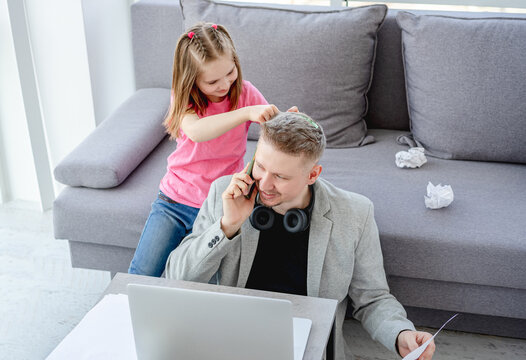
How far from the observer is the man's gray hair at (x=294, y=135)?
157 centimetres

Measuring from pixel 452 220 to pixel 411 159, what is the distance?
38 centimetres

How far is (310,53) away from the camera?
2.48 m

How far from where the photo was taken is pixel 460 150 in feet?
8.11

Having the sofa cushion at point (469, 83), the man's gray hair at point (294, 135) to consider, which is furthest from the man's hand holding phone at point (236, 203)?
the sofa cushion at point (469, 83)

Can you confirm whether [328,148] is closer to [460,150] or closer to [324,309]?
[460,150]

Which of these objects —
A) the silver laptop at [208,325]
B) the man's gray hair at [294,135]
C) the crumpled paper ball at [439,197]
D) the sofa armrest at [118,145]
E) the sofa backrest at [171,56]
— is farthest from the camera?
the sofa backrest at [171,56]

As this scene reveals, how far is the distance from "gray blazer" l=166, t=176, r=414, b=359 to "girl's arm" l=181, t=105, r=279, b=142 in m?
0.20

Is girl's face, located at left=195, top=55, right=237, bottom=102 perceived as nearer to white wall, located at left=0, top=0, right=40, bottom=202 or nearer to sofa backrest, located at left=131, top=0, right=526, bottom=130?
sofa backrest, located at left=131, top=0, right=526, bottom=130

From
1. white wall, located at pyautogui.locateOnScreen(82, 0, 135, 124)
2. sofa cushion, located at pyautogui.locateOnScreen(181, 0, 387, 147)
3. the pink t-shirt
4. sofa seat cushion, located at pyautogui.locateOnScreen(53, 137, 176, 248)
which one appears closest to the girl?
the pink t-shirt

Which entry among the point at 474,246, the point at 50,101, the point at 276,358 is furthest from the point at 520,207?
the point at 50,101

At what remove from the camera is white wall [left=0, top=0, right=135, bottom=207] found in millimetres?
2768

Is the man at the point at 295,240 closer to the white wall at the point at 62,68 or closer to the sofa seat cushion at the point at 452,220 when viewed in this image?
the sofa seat cushion at the point at 452,220

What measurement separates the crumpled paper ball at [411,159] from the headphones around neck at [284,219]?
882mm

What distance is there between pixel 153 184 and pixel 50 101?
908 mm
